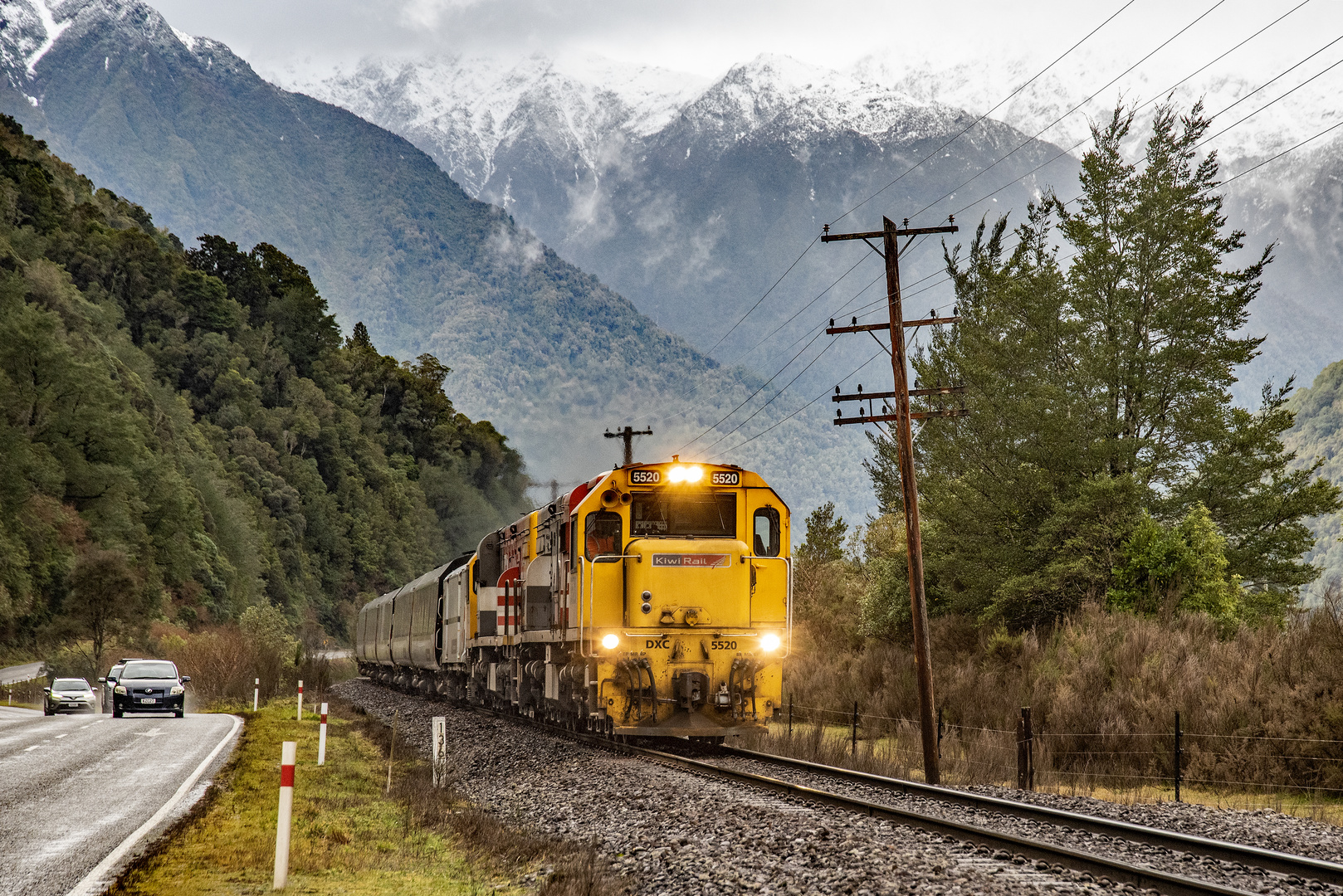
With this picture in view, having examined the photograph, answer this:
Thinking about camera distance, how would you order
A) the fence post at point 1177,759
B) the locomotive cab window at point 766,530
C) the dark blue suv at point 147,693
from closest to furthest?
1. the fence post at point 1177,759
2. the locomotive cab window at point 766,530
3. the dark blue suv at point 147,693

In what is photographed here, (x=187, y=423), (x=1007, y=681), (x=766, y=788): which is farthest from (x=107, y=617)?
(x=766, y=788)

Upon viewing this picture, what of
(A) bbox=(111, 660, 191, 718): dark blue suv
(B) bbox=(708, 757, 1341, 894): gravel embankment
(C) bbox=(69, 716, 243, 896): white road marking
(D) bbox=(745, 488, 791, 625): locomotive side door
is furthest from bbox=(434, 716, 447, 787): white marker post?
(A) bbox=(111, 660, 191, 718): dark blue suv

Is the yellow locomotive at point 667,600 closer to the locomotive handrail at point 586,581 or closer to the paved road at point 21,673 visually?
the locomotive handrail at point 586,581

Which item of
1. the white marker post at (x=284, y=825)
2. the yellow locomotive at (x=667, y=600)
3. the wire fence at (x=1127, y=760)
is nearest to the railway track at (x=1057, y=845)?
the yellow locomotive at (x=667, y=600)

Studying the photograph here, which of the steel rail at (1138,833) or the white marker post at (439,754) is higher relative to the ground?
the white marker post at (439,754)

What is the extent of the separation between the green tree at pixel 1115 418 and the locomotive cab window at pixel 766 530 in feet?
42.7

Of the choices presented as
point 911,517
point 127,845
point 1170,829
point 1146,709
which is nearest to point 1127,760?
point 1146,709

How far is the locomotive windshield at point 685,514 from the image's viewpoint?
737 inches

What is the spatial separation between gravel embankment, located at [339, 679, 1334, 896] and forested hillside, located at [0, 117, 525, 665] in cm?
4121

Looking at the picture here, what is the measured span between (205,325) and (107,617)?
50.9 m

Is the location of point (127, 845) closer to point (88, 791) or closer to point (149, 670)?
point (88, 791)

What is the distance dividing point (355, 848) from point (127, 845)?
6.63 feet

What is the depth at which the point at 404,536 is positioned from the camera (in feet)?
360

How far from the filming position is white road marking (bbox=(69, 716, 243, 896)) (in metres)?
8.87
